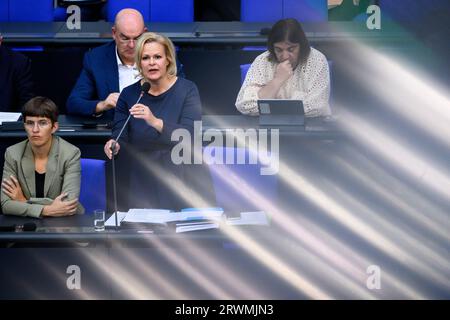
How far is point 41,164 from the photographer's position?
125 inches

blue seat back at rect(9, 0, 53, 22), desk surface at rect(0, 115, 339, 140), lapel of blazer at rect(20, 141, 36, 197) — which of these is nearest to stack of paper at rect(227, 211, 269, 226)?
lapel of blazer at rect(20, 141, 36, 197)

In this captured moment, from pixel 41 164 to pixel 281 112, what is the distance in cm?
110

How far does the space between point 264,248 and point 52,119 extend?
102 centimetres

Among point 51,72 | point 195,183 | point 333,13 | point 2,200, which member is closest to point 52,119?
point 2,200

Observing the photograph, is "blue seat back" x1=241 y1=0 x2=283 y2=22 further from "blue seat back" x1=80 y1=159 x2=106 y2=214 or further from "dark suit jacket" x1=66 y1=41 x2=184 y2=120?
"blue seat back" x1=80 y1=159 x2=106 y2=214

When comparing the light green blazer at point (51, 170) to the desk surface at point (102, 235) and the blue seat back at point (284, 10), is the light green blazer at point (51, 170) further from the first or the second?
the blue seat back at point (284, 10)

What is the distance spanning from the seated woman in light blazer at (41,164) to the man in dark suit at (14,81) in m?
1.13

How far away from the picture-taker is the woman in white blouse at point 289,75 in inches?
157

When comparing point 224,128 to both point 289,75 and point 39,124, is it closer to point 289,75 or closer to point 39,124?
point 289,75

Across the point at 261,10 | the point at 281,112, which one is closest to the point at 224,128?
the point at 281,112

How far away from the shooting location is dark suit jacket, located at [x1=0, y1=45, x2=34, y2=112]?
14.0 feet

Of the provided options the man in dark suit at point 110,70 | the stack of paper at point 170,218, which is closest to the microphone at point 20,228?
the stack of paper at point 170,218

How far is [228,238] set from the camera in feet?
8.60

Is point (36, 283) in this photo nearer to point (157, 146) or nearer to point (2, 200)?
point (2, 200)
